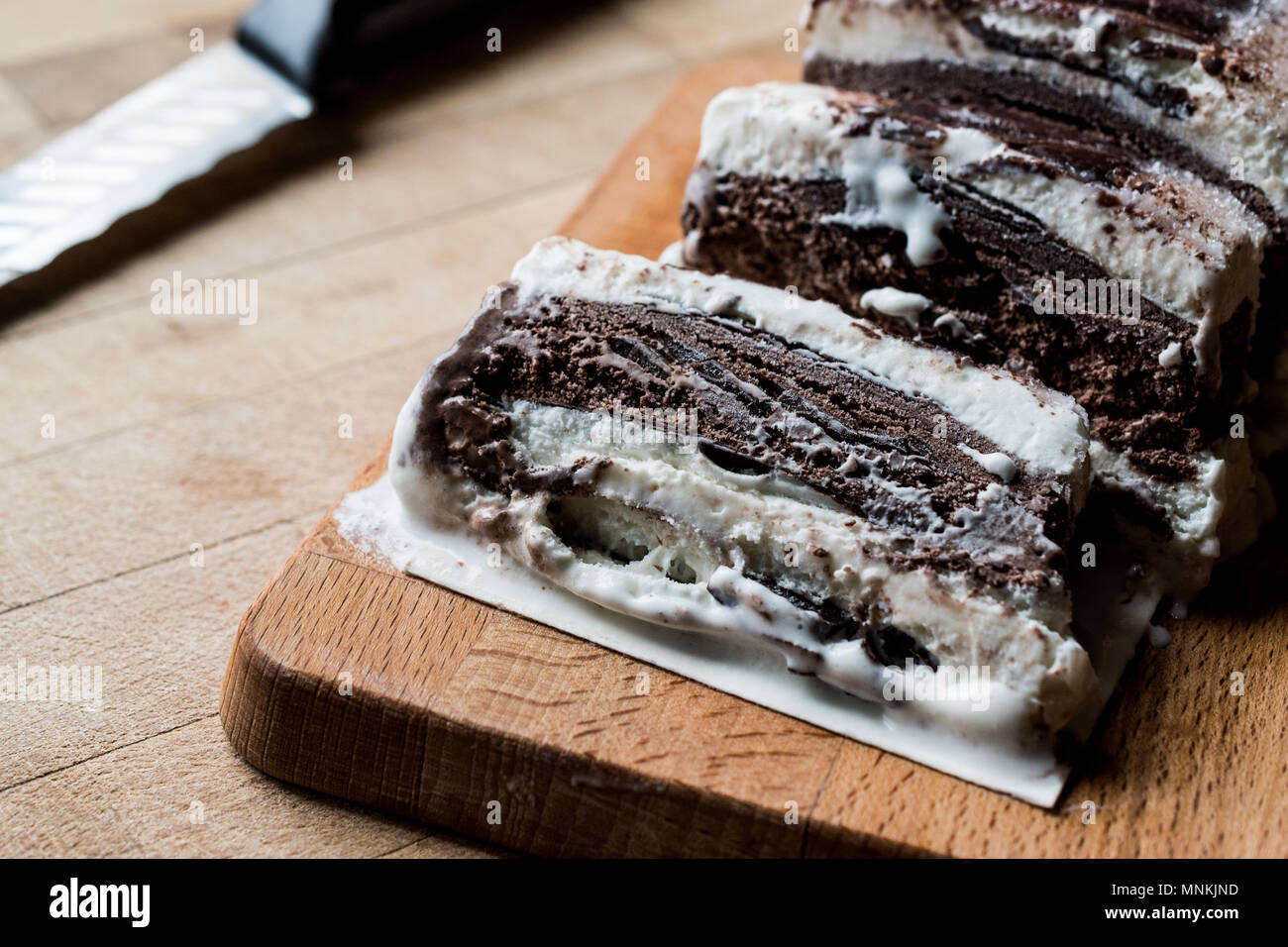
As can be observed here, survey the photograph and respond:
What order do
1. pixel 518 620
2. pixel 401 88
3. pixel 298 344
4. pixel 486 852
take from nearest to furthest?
1. pixel 486 852
2. pixel 518 620
3. pixel 298 344
4. pixel 401 88

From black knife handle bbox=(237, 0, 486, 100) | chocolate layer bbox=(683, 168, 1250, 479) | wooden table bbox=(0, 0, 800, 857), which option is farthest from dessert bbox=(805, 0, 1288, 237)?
black knife handle bbox=(237, 0, 486, 100)

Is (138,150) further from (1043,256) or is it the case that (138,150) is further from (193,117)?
(1043,256)

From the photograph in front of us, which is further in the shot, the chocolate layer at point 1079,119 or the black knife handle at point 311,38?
the black knife handle at point 311,38

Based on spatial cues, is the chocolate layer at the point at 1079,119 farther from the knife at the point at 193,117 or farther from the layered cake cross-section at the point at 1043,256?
the knife at the point at 193,117

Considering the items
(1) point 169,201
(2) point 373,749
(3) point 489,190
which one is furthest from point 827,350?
(1) point 169,201

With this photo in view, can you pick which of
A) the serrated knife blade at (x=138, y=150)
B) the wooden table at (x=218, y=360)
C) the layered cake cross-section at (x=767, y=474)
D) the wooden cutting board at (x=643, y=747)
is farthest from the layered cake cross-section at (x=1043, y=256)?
the serrated knife blade at (x=138, y=150)

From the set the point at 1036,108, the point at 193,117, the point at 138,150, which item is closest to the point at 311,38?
the point at 193,117

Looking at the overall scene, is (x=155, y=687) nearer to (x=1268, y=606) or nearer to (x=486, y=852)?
(x=486, y=852)
